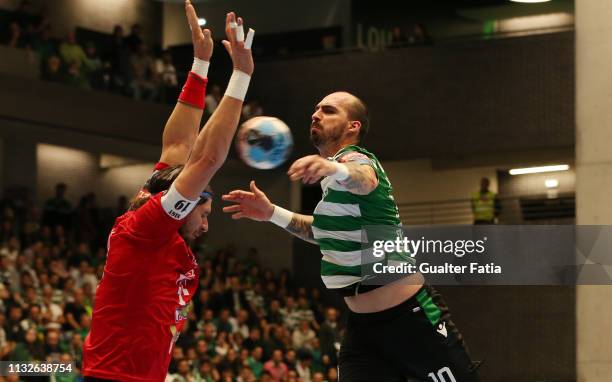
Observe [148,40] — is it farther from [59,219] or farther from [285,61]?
[59,219]

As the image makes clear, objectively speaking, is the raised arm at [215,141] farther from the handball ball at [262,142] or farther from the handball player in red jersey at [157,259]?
the handball ball at [262,142]

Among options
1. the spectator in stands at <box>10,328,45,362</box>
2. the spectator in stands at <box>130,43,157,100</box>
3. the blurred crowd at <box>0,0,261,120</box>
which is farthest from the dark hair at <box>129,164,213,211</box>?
the spectator in stands at <box>130,43,157,100</box>

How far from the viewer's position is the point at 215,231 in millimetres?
30781

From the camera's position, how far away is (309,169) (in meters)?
5.89

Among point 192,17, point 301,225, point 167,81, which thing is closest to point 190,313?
point 167,81

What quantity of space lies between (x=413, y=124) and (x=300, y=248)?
4807mm

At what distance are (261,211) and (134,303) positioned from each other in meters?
1.72

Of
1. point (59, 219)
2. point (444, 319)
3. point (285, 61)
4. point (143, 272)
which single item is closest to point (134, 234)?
point (143, 272)

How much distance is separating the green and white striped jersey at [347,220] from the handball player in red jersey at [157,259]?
105cm

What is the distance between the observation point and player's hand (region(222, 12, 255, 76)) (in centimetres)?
590

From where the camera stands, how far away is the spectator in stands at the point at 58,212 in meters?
24.8

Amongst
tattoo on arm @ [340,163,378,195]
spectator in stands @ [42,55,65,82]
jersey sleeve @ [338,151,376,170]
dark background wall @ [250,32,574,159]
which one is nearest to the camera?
tattoo on arm @ [340,163,378,195]

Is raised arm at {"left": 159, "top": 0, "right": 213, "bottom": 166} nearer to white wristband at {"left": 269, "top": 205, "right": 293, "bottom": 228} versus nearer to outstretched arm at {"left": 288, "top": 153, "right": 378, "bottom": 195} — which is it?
white wristband at {"left": 269, "top": 205, "right": 293, "bottom": 228}

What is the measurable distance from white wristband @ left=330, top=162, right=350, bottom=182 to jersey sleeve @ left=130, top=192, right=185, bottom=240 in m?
0.94
